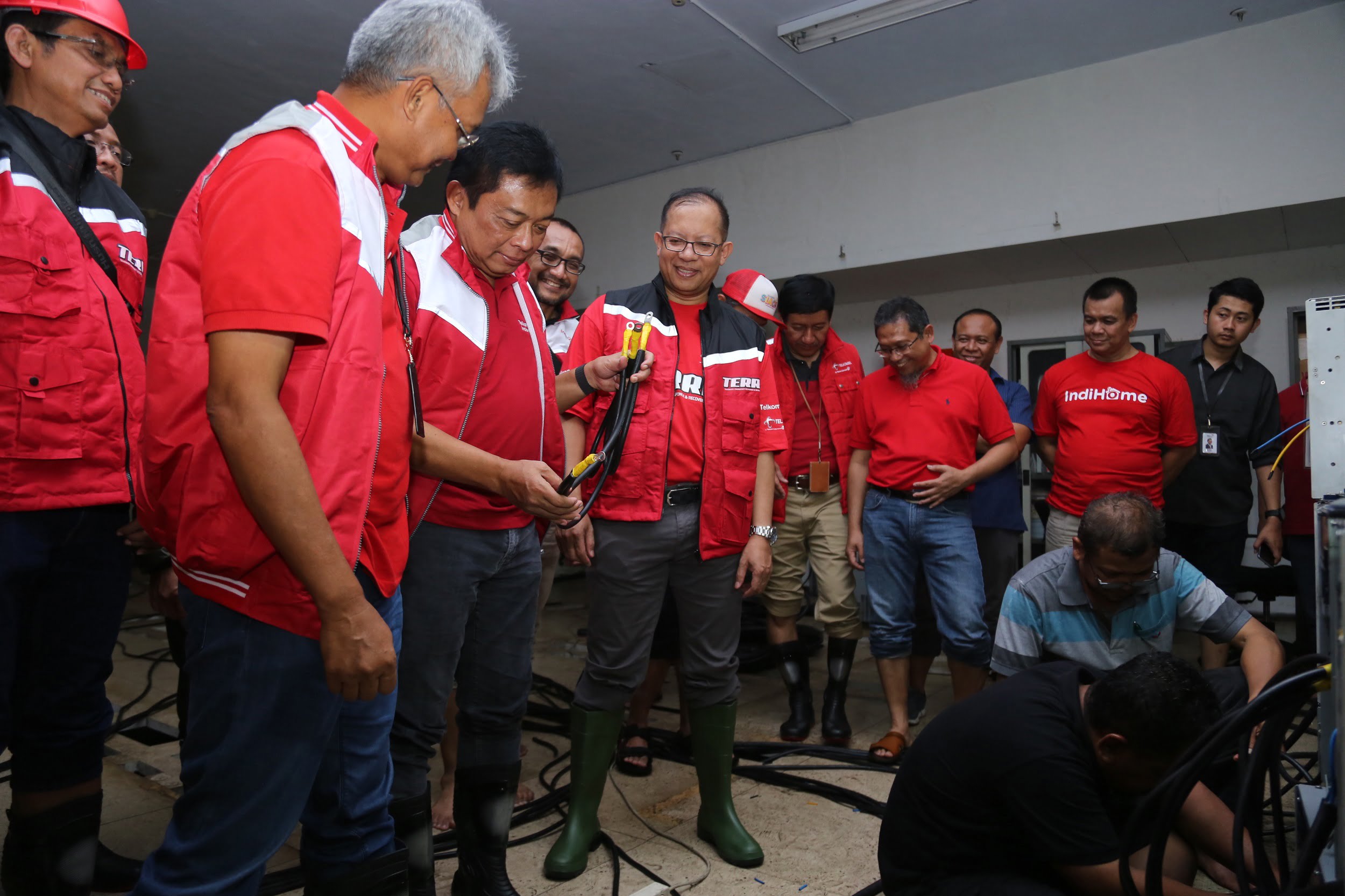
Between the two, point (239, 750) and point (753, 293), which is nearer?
point (239, 750)

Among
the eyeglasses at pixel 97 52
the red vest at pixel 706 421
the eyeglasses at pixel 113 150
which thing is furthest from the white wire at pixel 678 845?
the eyeglasses at pixel 113 150

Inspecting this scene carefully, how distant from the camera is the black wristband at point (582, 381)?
2.27m

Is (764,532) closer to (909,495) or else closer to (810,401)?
(909,495)

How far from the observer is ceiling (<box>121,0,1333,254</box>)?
460cm

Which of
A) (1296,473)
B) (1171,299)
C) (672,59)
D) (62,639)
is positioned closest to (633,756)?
(62,639)

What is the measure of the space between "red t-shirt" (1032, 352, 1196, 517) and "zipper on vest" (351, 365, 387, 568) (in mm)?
3138

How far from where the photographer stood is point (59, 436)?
1.56 meters

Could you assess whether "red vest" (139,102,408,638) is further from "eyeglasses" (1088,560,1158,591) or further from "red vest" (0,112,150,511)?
"eyeglasses" (1088,560,1158,591)

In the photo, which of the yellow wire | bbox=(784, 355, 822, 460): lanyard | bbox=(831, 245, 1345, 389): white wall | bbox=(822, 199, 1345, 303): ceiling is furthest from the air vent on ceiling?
bbox=(831, 245, 1345, 389): white wall

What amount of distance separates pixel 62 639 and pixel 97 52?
1.11 meters

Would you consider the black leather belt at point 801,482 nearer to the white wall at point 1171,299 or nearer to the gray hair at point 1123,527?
the gray hair at point 1123,527

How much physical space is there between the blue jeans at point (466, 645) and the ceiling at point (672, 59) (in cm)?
378

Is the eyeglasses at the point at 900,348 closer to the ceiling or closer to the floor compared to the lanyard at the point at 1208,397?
closer to the ceiling

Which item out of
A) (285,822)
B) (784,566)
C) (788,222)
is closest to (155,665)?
(784,566)
